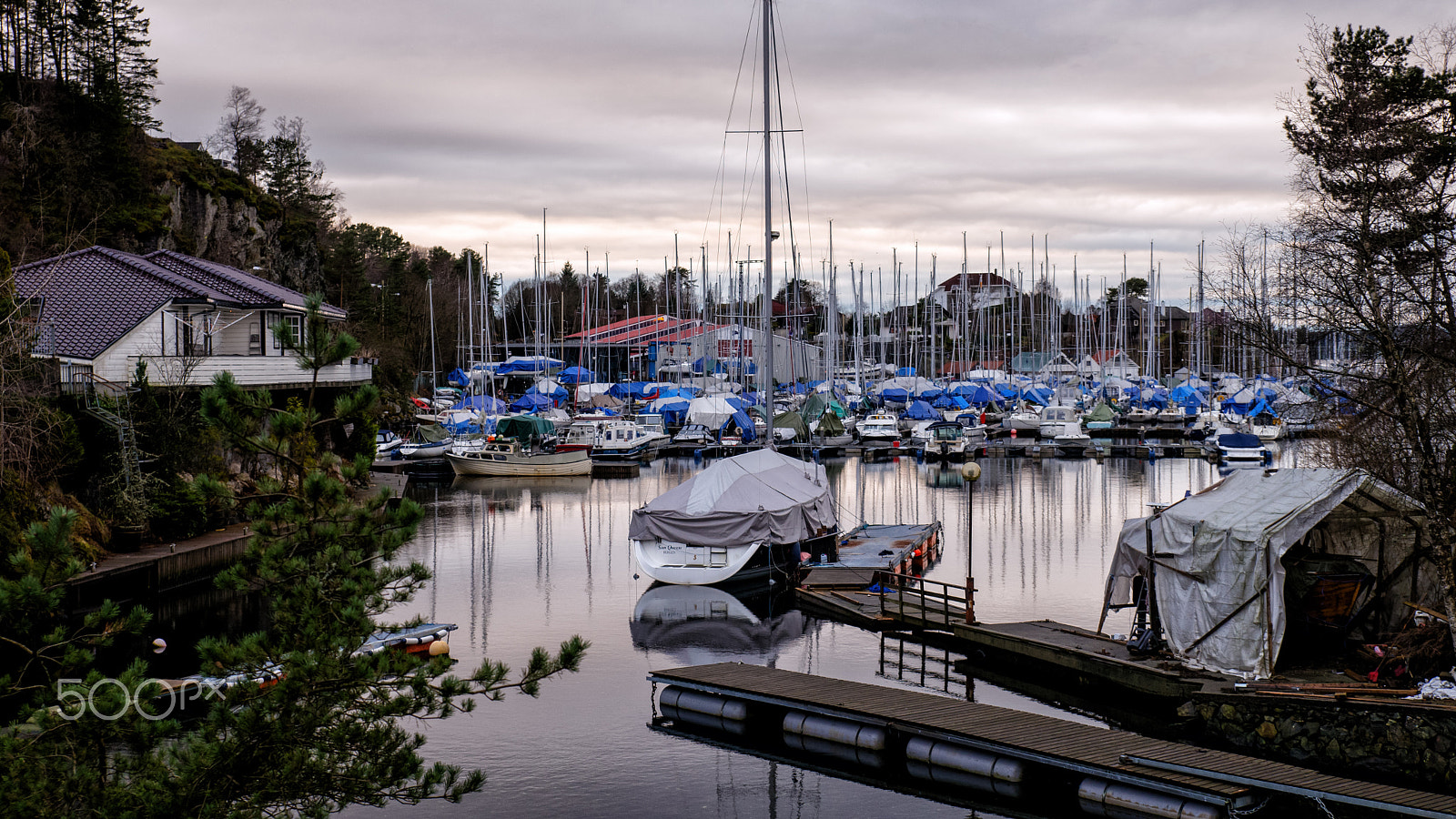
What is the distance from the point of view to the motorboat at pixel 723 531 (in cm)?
3441

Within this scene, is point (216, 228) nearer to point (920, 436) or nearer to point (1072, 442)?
point (920, 436)

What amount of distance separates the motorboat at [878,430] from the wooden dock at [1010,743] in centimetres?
5827

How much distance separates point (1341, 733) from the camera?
61.6 ft

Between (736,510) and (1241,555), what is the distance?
16.2m

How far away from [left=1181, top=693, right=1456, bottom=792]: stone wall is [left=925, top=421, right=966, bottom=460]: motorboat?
2153 inches

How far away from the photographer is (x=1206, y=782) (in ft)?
55.7

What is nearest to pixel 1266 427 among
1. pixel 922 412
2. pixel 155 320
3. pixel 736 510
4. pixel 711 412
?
pixel 922 412

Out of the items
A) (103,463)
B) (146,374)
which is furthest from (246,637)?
(146,374)

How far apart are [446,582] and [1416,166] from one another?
29.2 meters

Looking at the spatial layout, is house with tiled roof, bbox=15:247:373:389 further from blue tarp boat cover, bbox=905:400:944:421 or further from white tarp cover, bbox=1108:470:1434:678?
blue tarp boat cover, bbox=905:400:944:421

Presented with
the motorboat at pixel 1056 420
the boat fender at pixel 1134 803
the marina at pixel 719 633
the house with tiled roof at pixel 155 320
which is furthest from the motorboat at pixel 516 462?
the boat fender at pixel 1134 803

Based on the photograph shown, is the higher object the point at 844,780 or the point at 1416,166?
the point at 1416,166

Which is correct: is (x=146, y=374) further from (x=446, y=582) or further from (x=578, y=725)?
(x=578, y=725)

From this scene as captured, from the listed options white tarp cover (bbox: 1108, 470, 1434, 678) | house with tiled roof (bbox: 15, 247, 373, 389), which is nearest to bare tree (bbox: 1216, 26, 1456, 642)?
white tarp cover (bbox: 1108, 470, 1434, 678)
